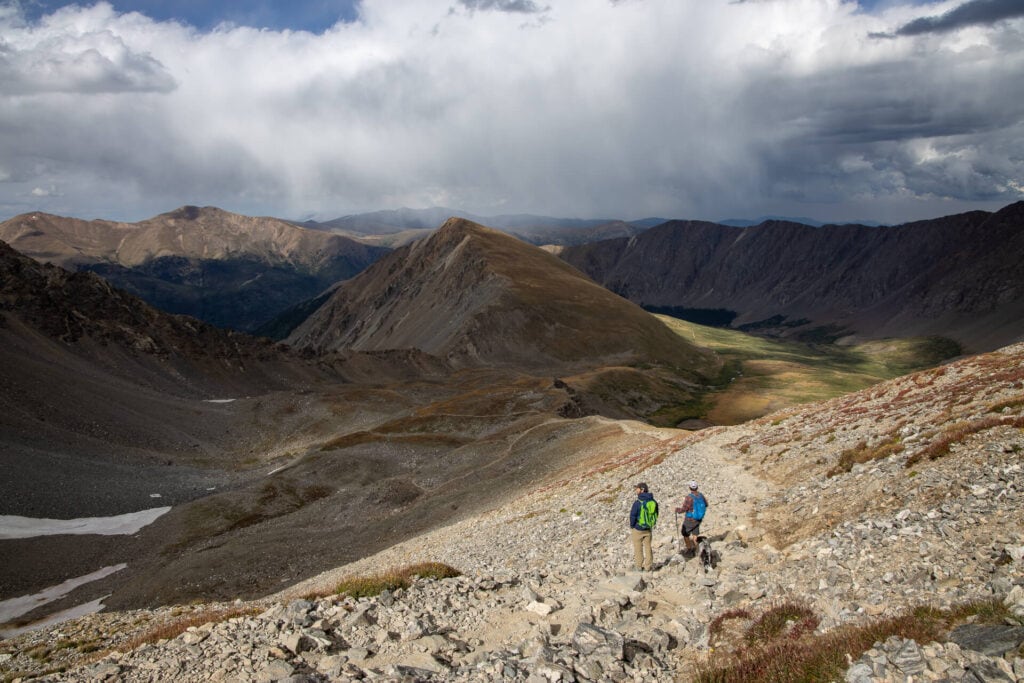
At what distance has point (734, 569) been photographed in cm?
1898

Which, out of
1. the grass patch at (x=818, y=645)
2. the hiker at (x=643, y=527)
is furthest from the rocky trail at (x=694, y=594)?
the hiker at (x=643, y=527)

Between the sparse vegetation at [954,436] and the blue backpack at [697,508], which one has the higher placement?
the sparse vegetation at [954,436]

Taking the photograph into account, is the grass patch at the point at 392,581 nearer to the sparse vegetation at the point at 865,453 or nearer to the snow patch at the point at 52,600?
the sparse vegetation at the point at 865,453

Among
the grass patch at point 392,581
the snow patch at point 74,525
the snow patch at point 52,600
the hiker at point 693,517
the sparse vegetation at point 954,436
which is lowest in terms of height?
the snow patch at point 52,600

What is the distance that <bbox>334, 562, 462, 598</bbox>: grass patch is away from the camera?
751 inches

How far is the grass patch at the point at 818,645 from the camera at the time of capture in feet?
36.9

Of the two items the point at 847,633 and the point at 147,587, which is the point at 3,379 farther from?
the point at 847,633

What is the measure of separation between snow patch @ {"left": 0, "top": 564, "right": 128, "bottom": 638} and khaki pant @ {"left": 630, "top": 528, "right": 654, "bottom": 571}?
3694 centimetres

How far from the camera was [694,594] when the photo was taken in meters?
17.7

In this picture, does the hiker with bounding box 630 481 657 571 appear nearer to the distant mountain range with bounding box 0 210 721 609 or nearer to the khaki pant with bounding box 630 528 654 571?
the khaki pant with bounding box 630 528 654 571

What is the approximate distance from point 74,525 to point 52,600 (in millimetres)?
14696

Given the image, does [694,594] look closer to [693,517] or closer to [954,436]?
[693,517]

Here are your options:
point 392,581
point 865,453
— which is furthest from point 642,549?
point 865,453

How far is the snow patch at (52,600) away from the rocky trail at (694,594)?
1428 cm
